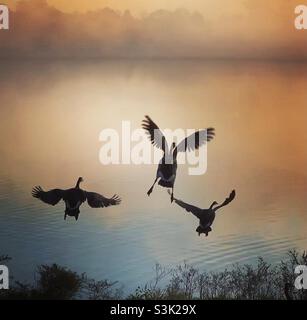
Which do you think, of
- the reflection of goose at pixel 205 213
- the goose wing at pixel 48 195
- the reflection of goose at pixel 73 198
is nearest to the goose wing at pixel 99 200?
the reflection of goose at pixel 73 198

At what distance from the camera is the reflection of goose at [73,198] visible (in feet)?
6.98

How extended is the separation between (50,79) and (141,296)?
39.0 inches

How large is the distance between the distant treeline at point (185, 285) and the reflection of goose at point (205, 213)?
17 centimetres

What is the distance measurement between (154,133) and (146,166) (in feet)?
0.47

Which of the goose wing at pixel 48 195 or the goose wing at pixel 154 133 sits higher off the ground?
the goose wing at pixel 154 133

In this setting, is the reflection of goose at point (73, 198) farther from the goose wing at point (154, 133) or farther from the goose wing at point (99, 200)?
→ the goose wing at point (154, 133)

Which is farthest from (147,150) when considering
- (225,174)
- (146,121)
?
(225,174)

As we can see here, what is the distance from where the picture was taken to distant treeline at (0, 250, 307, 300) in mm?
2094

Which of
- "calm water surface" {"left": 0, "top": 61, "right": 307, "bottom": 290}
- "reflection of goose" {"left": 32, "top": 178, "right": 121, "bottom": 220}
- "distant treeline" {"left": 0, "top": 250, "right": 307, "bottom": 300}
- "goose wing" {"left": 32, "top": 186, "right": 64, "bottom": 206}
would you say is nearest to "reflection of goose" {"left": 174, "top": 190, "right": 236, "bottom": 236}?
"calm water surface" {"left": 0, "top": 61, "right": 307, "bottom": 290}

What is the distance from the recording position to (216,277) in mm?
2100

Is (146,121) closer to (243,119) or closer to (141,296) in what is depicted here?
(243,119)

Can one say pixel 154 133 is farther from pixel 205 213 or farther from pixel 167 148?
pixel 205 213

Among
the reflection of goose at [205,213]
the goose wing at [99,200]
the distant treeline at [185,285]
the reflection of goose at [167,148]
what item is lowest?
the distant treeline at [185,285]

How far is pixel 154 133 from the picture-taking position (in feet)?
6.98
